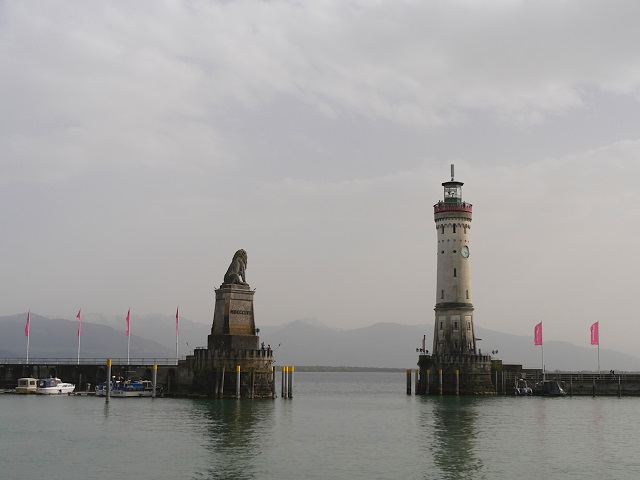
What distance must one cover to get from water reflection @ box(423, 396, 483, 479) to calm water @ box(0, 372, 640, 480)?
9 cm

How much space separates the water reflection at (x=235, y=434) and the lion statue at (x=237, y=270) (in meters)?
13.2

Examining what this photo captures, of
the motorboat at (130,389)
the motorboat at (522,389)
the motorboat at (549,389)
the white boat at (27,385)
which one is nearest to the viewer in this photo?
the motorboat at (130,389)

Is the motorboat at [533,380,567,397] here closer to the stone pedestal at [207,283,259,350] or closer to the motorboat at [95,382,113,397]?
the stone pedestal at [207,283,259,350]

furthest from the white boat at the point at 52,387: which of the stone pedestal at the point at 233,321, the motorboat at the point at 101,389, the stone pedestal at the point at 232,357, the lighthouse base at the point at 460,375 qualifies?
the lighthouse base at the point at 460,375

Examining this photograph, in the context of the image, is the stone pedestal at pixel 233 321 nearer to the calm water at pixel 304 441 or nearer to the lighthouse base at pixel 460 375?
the calm water at pixel 304 441

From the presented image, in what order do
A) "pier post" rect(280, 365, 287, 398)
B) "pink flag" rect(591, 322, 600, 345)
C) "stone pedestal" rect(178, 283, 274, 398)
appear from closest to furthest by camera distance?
1. "stone pedestal" rect(178, 283, 274, 398)
2. "pier post" rect(280, 365, 287, 398)
3. "pink flag" rect(591, 322, 600, 345)

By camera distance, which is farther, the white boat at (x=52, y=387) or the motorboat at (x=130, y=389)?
the white boat at (x=52, y=387)

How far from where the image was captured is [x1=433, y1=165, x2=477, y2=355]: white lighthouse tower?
10906cm

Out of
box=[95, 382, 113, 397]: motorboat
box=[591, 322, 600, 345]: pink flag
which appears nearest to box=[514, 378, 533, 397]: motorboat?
box=[591, 322, 600, 345]: pink flag

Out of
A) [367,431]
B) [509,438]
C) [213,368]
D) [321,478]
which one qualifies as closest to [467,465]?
[321,478]

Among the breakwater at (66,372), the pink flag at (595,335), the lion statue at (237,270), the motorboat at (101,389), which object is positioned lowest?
the motorboat at (101,389)

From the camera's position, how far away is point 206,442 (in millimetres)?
56562

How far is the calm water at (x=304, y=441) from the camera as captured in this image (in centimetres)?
4709

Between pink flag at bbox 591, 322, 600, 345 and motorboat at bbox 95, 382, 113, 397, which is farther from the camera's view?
pink flag at bbox 591, 322, 600, 345
